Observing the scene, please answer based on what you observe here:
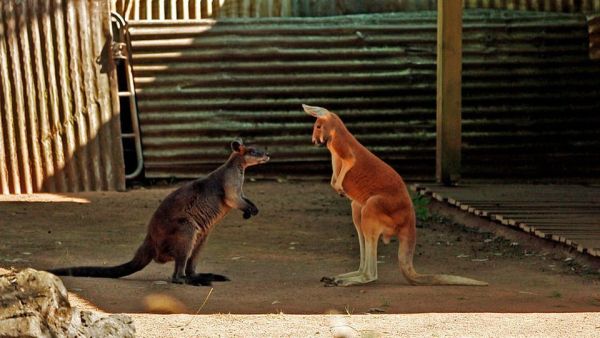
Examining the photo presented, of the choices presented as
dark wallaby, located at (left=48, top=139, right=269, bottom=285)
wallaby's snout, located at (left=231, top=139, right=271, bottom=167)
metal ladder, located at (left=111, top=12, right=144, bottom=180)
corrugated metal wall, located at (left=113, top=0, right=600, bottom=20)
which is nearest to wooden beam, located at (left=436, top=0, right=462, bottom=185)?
corrugated metal wall, located at (left=113, top=0, right=600, bottom=20)

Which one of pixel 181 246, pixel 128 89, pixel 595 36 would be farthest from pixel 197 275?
pixel 128 89

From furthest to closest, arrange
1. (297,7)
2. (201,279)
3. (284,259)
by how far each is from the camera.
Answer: (297,7) < (284,259) < (201,279)

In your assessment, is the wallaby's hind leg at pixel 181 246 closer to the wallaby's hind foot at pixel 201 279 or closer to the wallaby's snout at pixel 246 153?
the wallaby's hind foot at pixel 201 279

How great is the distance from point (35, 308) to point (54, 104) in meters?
8.94

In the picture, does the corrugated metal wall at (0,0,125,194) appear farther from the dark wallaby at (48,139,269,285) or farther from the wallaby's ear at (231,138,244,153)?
the dark wallaby at (48,139,269,285)

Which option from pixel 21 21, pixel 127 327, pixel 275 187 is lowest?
pixel 275 187

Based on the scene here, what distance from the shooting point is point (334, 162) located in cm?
784

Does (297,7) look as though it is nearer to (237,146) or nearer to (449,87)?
(449,87)

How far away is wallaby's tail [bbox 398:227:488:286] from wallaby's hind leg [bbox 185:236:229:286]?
118 centimetres

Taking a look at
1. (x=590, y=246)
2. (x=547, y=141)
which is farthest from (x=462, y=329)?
(x=547, y=141)

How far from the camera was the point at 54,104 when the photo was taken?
1357 cm

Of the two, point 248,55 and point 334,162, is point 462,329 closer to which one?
A: point 334,162

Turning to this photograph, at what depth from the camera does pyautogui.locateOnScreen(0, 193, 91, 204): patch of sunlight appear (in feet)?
41.6

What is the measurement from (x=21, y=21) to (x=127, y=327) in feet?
28.9
